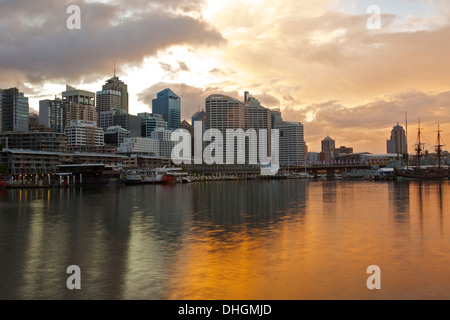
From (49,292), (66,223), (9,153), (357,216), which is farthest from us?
(9,153)

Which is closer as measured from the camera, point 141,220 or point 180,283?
point 180,283

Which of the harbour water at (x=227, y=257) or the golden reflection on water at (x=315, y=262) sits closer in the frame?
the golden reflection on water at (x=315, y=262)

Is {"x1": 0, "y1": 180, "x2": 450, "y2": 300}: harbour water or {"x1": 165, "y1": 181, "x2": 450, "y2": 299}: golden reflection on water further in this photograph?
{"x1": 0, "y1": 180, "x2": 450, "y2": 300}: harbour water

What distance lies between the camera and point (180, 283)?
19969 mm

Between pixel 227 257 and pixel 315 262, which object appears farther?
pixel 227 257

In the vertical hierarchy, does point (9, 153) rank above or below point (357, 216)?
above

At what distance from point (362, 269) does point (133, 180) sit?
161906 mm
